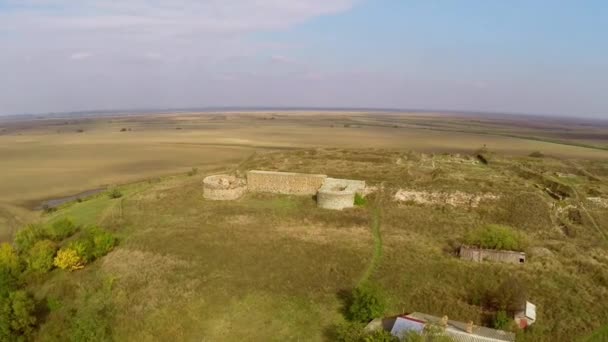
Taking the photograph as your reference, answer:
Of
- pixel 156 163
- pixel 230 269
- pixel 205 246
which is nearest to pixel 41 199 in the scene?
pixel 156 163

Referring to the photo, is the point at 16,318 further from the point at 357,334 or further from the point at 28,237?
the point at 357,334

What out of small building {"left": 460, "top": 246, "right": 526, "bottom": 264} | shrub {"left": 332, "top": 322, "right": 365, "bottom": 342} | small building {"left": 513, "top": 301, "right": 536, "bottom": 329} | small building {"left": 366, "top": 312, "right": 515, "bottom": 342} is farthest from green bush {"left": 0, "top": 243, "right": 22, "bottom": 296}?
small building {"left": 513, "top": 301, "right": 536, "bottom": 329}

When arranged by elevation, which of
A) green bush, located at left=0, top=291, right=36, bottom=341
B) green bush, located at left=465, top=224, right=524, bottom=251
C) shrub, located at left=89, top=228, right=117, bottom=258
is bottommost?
green bush, located at left=0, top=291, right=36, bottom=341

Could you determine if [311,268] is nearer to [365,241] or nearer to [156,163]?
[365,241]

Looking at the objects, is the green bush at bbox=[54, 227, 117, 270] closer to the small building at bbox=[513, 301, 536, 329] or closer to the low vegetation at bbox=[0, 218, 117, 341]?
the low vegetation at bbox=[0, 218, 117, 341]

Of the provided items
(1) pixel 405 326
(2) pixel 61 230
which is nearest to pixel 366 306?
(1) pixel 405 326

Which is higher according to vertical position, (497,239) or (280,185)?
(280,185)
